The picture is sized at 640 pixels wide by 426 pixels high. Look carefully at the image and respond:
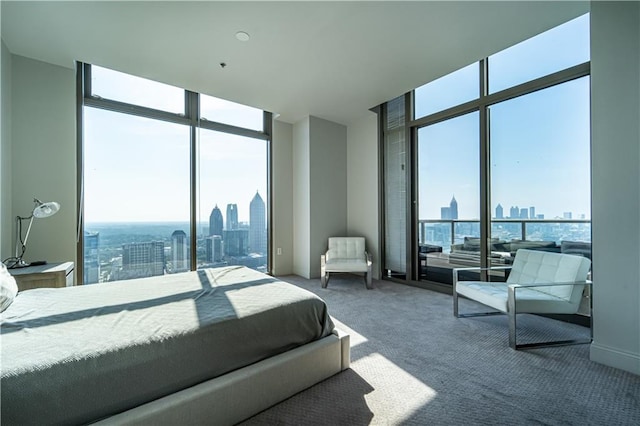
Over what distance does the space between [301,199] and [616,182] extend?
13.0ft

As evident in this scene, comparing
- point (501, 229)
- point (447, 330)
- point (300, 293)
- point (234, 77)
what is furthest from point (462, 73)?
point (300, 293)

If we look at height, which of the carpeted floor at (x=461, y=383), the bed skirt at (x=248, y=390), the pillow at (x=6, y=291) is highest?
the pillow at (x=6, y=291)

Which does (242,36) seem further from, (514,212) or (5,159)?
(514,212)

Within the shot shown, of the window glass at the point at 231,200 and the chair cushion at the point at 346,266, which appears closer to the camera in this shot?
the chair cushion at the point at 346,266

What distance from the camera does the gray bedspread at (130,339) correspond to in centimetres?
103

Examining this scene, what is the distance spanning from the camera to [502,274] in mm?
3328

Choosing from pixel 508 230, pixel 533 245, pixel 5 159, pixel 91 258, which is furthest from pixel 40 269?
pixel 533 245

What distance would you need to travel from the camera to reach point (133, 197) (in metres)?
3.77

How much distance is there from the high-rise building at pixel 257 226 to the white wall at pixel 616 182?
4.28 metres

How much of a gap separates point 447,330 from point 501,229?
5.01ft

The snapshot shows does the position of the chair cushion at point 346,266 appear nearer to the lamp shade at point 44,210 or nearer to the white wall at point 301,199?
the white wall at point 301,199

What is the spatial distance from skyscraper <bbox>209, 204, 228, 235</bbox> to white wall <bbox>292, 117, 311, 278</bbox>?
53.3 inches

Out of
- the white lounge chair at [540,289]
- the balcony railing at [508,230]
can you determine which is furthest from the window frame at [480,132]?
the white lounge chair at [540,289]

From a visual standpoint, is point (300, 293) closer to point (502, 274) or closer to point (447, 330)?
point (447, 330)
